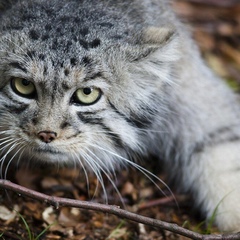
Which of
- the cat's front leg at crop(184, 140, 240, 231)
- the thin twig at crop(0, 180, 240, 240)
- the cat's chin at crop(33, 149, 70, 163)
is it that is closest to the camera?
the thin twig at crop(0, 180, 240, 240)

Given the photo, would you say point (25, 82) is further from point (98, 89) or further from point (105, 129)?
point (105, 129)

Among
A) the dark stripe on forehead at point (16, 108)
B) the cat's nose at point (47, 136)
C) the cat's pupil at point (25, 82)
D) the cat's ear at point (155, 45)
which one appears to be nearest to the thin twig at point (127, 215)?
the cat's nose at point (47, 136)

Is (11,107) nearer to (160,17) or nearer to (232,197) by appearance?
(160,17)

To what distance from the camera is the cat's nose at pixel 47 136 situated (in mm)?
3525

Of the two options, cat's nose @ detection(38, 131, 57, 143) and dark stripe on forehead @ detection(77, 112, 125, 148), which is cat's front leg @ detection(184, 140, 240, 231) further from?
cat's nose @ detection(38, 131, 57, 143)

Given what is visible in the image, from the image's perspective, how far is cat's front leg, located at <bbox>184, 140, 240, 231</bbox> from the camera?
14.0 ft

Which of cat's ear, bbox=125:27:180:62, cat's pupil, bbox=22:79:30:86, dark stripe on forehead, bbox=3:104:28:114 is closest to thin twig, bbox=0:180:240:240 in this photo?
dark stripe on forehead, bbox=3:104:28:114

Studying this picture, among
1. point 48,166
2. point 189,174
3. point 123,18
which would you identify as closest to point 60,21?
point 123,18

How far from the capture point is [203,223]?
4375 millimetres

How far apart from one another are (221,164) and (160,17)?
3.98 feet

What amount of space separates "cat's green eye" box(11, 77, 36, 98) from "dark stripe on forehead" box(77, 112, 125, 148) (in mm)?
322

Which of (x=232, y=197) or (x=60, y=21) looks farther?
(x=232, y=197)

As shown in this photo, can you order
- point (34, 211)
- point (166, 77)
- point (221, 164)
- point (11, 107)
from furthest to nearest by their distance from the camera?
point (221, 164) < point (34, 211) < point (166, 77) < point (11, 107)

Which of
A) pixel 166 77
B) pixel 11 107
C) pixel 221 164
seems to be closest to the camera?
pixel 11 107
